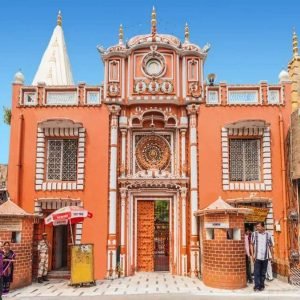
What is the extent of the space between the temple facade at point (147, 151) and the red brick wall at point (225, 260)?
209 centimetres

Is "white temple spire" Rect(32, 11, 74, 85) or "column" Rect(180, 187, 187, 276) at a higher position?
"white temple spire" Rect(32, 11, 74, 85)

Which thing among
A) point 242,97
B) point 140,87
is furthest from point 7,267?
point 242,97

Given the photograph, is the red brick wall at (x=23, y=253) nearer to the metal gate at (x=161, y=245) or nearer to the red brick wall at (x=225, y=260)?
the red brick wall at (x=225, y=260)

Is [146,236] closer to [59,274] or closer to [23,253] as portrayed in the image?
[59,274]

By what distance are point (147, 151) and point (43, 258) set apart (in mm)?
5527

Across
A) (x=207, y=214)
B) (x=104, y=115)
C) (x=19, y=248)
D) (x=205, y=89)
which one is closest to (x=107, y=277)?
(x=19, y=248)

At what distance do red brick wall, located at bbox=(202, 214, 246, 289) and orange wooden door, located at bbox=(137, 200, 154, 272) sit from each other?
3.12 m

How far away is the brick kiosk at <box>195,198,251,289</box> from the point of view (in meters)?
12.6

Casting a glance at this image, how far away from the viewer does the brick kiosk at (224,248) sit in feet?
41.4

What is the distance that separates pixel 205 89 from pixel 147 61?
2.52 metres

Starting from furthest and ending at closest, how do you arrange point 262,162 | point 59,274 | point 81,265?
point 262,162
point 59,274
point 81,265

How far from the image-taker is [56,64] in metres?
21.2

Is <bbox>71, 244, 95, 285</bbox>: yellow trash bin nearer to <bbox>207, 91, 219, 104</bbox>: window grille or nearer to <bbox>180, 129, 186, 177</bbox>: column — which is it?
<bbox>180, 129, 186, 177</bbox>: column

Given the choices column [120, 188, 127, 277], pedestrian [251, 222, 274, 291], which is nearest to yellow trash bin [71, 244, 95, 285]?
column [120, 188, 127, 277]
